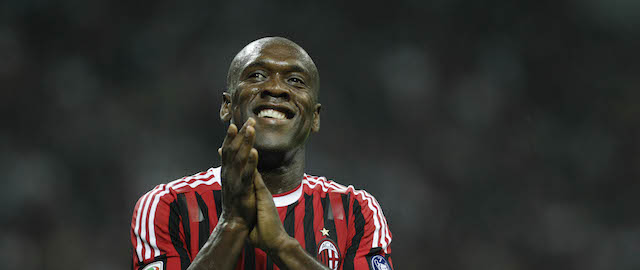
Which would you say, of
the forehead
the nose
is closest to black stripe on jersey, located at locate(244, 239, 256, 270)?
the nose

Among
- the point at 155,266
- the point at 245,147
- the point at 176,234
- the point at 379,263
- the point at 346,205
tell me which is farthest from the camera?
the point at 346,205

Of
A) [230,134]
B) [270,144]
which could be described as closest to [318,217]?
[270,144]

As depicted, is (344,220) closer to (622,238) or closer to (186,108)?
(186,108)

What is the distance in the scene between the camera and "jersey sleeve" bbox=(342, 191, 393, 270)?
212 centimetres

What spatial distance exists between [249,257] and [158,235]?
0.31m

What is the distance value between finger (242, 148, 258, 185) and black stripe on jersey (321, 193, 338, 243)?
511mm

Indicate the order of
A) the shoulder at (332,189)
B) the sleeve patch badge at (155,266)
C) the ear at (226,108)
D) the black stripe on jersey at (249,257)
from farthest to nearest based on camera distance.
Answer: the shoulder at (332,189)
the ear at (226,108)
the black stripe on jersey at (249,257)
the sleeve patch badge at (155,266)

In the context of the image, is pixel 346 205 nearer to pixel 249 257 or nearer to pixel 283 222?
pixel 283 222

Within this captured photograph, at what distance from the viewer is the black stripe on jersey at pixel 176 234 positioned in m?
1.97

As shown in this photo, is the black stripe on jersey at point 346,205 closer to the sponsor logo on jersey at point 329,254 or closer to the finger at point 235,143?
the sponsor logo on jersey at point 329,254

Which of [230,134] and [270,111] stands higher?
[270,111]

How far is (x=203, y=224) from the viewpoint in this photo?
208 centimetres

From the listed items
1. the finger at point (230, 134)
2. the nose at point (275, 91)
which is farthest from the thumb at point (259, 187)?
the nose at point (275, 91)

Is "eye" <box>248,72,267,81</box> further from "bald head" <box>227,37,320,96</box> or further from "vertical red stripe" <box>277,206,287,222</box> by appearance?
"vertical red stripe" <box>277,206,287,222</box>
